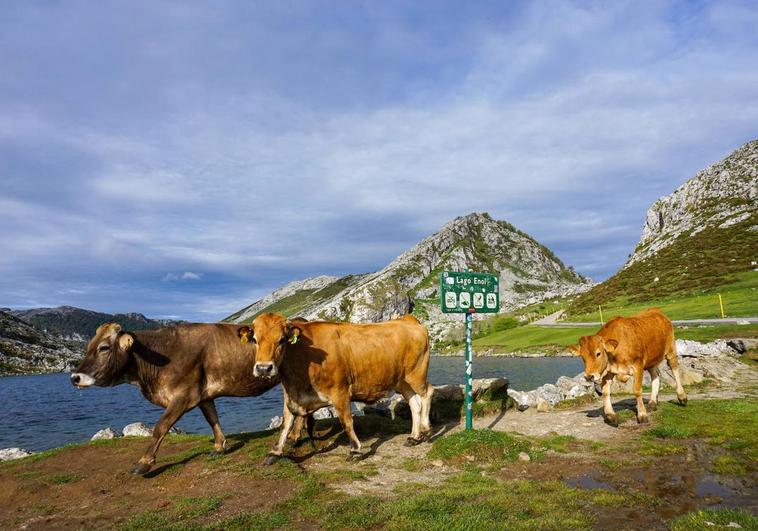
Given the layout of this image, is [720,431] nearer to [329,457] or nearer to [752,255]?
[329,457]

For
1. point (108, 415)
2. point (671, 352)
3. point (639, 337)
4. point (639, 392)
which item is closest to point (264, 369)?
point (639, 392)

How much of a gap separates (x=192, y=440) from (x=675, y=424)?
14.4m

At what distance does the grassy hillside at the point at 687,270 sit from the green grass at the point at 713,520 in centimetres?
8751

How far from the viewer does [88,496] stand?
877 cm

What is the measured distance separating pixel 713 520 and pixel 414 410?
287 inches

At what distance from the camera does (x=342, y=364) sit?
10852 mm

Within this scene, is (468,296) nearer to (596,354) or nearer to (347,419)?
(596,354)

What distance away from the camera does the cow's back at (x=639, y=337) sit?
13.2m

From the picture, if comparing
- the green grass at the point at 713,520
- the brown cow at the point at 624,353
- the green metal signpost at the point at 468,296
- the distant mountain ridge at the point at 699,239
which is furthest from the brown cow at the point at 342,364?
the distant mountain ridge at the point at 699,239

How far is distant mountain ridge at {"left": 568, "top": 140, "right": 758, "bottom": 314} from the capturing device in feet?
306

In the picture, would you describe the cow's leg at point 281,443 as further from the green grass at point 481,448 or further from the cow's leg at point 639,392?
the cow's leg at point 639,392

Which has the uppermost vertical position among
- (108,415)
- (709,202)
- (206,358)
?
(709,202)

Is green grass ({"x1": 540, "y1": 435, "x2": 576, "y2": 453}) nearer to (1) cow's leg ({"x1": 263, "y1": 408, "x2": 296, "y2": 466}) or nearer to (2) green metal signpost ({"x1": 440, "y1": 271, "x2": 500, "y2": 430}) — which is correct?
(2) green metal signpost ({"x1": 440, "y1": 271, "x2": 500, "y2": 430})

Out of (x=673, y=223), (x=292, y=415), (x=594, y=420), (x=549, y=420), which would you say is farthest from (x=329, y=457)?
(x=673, y=223)
